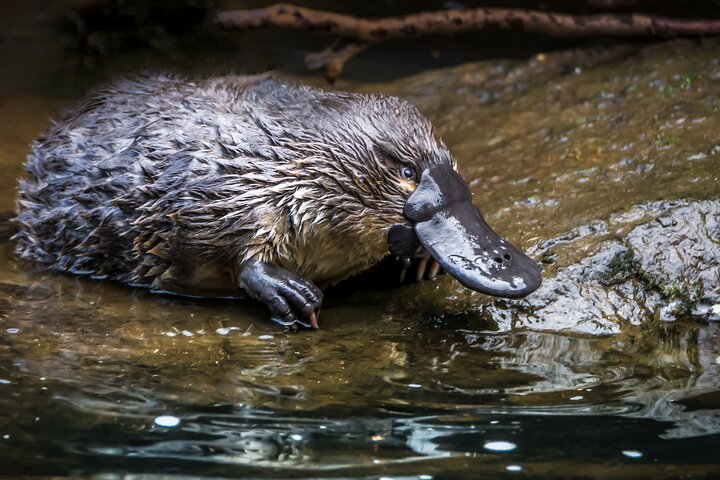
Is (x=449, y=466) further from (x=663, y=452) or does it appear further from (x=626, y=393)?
(x=626, y=393)

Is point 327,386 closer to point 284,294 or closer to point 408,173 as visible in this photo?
point 284,294

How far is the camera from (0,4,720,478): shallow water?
250cm

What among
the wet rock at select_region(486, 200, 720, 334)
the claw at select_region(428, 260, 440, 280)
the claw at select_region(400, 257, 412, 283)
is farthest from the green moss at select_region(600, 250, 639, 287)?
the claw at select_region(400, 257, 412, 283)

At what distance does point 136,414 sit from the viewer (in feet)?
8.84

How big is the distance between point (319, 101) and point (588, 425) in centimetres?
173

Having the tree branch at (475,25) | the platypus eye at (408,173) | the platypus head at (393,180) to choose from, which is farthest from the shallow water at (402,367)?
the tree branch at (475,25)

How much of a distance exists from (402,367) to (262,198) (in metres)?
0.85

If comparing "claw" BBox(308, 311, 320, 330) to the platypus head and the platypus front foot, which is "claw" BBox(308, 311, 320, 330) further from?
the platypus head

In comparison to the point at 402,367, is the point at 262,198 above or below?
above

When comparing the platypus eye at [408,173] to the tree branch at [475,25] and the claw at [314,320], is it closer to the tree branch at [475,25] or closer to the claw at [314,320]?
the claw at [314,320]

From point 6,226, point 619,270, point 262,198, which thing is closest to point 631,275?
point 619,270

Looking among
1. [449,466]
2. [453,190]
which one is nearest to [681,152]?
[453,190]

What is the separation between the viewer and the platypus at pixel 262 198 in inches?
136

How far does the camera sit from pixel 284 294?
11.3 feet
